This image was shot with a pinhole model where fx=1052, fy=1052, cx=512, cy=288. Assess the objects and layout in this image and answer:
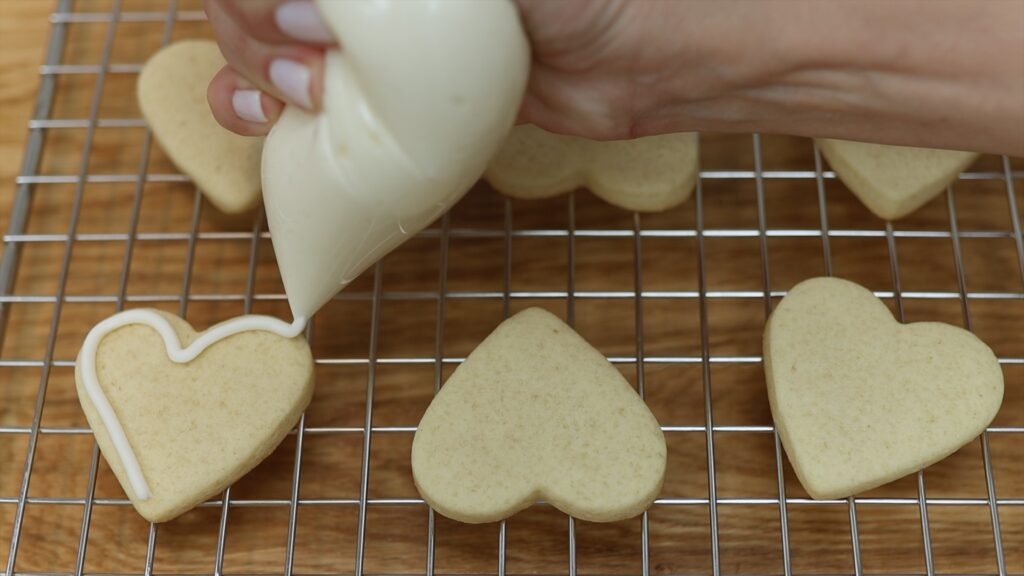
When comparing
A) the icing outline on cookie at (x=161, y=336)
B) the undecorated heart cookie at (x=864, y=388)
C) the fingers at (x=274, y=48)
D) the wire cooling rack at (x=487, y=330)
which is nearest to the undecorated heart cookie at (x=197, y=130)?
the wire cooling rack at (x=487, y=330)

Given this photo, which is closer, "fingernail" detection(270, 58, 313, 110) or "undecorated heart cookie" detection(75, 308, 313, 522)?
"fingernail" detection(270, 58, 313, 110)

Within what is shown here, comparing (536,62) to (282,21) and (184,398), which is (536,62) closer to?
(282,21)

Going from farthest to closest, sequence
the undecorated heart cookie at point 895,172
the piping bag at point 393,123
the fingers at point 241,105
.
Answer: the undecorated heart cookie at point 895,172
the fingers at point 241,105
the piping bag at point 393,123

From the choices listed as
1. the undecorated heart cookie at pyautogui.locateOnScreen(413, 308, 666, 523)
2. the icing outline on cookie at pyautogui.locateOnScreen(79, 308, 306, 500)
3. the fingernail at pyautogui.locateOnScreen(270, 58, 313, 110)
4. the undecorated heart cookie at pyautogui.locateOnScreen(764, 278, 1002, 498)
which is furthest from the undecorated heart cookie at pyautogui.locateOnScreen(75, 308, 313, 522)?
the undecorated heart cookie at pyautogui.locateOnScreen(764, 278, 1002, 498)

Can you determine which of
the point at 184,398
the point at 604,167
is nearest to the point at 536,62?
the point at 604,167

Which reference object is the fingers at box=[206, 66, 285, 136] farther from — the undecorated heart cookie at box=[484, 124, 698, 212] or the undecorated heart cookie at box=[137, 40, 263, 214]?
the undecorated heart cookie at box=[484, 124, 698, 212]

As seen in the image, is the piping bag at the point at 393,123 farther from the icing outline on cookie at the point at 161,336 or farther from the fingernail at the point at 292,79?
the icing outline on cookie at the point at 161,336
